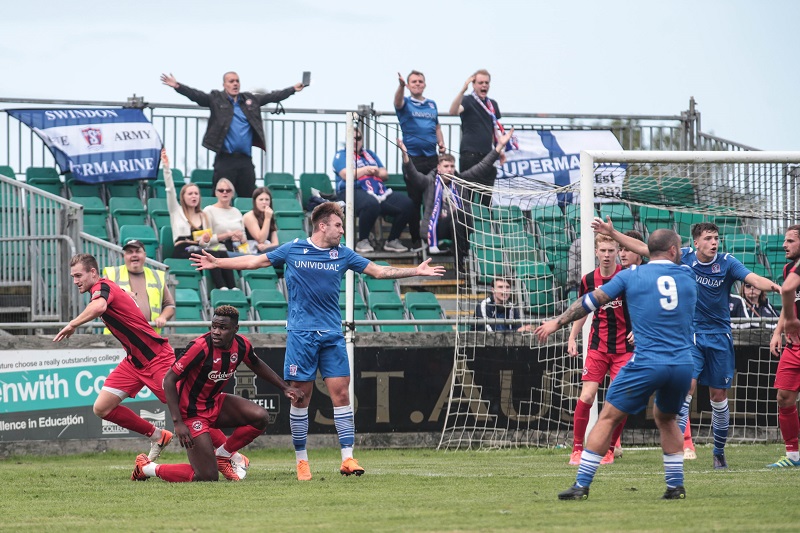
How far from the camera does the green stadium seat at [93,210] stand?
57.0 feet

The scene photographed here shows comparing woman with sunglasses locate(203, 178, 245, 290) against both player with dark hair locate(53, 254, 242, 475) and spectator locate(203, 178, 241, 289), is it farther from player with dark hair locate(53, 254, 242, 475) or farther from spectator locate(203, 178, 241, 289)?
player with dark hair locate(53, 254, 242, 475)

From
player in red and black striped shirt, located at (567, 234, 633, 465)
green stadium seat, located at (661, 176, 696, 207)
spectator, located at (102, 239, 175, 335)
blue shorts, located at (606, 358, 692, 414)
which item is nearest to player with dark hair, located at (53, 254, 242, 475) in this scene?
spectator, located at (102, 239, 175, 335)

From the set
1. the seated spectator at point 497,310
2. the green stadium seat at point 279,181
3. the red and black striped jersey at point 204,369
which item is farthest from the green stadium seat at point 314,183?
the red and black striped jersey at point 204,369

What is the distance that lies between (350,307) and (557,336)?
3.08 metres

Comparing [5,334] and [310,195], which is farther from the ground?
[310,195]

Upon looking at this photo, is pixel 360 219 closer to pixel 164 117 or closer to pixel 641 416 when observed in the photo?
pixel 164 117

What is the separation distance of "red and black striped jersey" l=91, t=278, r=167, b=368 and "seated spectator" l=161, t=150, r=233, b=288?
5.03m

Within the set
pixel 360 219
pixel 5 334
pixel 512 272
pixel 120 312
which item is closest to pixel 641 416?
pixel 512 272

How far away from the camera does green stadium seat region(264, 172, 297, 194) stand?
63.2 feet

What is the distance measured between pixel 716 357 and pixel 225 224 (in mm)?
7798

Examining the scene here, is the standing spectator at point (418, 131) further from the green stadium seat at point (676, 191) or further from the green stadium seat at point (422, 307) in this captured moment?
the green stadium seat at point (676, 191)

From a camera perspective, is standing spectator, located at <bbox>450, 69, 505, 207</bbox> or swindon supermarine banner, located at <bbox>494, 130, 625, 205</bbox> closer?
standing spectator, located at <bbox>450, 69, 505, 207</bbox>

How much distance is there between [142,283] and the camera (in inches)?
511

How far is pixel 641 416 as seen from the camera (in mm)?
14641
